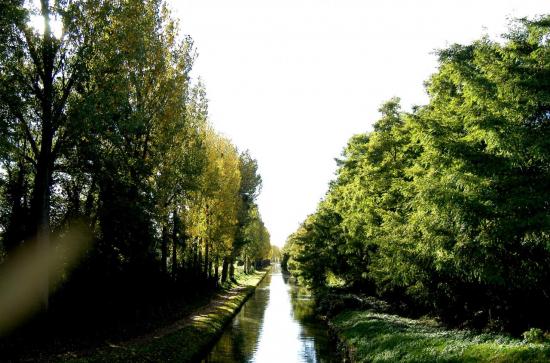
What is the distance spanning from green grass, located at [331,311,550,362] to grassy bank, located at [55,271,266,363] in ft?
23.6

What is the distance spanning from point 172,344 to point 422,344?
1005 centimetres

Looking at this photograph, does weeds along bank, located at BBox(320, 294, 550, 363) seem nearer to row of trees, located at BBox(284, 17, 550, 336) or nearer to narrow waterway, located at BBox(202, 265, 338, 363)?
narrow waterway, located at BBox(202, 265, 338, 363)

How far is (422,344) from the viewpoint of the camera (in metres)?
16.0

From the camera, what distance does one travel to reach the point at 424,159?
16172mm

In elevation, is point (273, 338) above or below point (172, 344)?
below

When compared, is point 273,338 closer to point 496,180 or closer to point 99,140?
point 99,140

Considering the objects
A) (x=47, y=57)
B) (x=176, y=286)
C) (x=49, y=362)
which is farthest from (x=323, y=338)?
(x=47, y=57)

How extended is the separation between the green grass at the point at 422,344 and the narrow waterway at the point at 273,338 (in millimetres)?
1872

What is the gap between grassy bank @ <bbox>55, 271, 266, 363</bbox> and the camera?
15.2m

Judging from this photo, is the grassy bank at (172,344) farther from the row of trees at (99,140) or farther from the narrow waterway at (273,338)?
the row of trees at (99,140)

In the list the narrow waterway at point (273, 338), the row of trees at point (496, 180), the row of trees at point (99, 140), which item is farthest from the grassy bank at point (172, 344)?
the row of trees at point (496, 180)

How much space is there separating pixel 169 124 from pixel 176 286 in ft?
42.1

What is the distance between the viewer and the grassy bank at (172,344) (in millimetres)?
15250

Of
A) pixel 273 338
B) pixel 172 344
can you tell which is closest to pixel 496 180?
pixel 172 344
